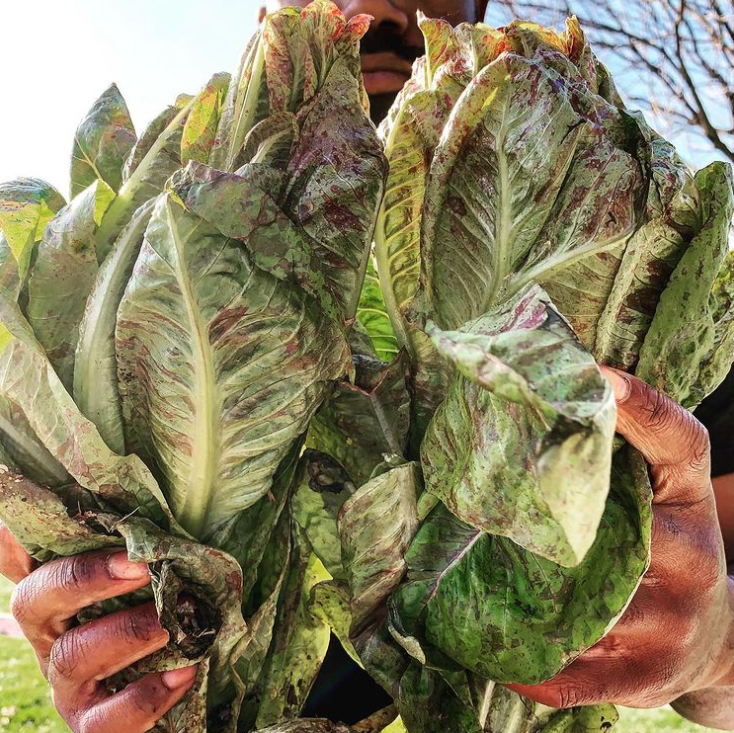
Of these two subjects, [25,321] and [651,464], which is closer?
[25,321]

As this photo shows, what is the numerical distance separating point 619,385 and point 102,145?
A: 0.87 metres

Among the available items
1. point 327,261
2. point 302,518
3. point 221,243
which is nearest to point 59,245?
point 221,243

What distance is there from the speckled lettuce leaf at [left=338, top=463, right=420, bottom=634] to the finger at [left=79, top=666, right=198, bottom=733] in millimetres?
281

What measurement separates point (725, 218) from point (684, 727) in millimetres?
5540

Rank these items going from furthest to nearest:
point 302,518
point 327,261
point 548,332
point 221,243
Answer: point 302,518, point 327,261, point 221,243, point 548,332

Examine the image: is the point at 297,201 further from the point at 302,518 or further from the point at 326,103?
the point at 302,518

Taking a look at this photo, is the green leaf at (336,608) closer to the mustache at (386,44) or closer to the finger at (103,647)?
the finger at (103,647)

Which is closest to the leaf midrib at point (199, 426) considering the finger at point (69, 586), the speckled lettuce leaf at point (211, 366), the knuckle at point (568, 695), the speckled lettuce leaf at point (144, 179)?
the speckled lettuce leaf at point (211, 366)

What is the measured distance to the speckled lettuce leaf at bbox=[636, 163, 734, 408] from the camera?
873 mm

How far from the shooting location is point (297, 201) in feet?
2.89

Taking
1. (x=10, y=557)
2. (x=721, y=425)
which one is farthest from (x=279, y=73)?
(x=721, y=425)

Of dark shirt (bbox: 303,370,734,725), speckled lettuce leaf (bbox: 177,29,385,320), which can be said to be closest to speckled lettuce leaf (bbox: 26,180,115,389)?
speckled lettuce leaf (bbox: 177,29,385,320)

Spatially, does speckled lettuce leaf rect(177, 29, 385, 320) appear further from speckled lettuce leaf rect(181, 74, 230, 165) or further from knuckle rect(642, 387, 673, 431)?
knuckle rect(642, 387, 673, 431)

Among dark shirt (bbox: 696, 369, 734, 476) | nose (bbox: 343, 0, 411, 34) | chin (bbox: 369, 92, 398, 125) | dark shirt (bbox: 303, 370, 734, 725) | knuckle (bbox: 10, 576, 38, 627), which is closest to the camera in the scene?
knuckle (bbox: 10, 576, 38, 627)
